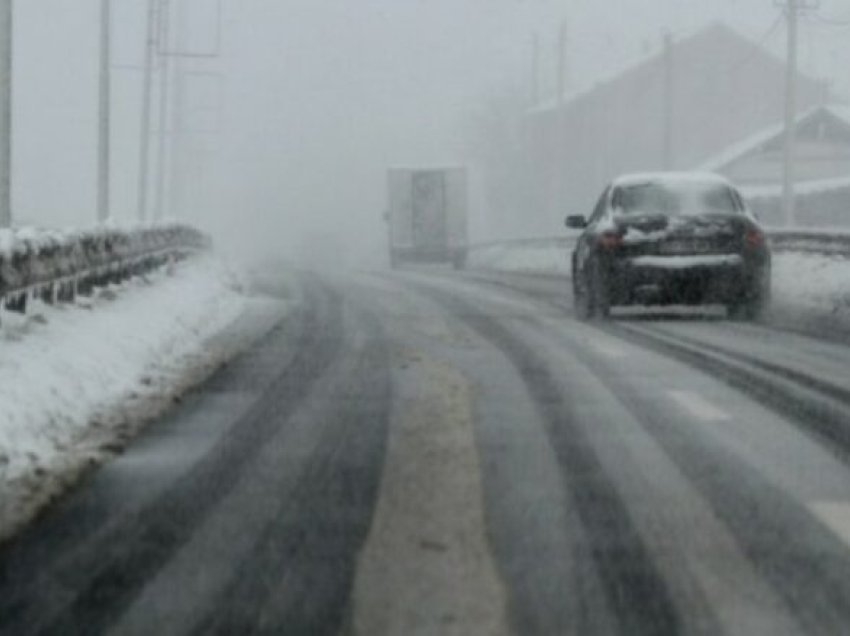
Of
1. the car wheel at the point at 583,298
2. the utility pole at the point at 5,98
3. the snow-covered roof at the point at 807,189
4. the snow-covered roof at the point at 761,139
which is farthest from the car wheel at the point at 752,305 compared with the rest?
the snow-covered roof at the point at 761,139

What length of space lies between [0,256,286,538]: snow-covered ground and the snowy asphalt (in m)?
0.25

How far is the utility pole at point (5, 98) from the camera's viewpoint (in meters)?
26.3

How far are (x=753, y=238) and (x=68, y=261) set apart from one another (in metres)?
7.53

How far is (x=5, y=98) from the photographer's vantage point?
26484 millimetres

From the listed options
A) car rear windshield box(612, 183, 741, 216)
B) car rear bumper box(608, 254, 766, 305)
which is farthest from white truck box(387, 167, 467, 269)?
car rear bumper box(608, 254, 766, 305)

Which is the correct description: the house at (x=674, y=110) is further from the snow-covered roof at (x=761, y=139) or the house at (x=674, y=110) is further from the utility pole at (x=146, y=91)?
the utility pole at (x=146, y=91)

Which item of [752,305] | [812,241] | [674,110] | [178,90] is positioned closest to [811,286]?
[812,241]

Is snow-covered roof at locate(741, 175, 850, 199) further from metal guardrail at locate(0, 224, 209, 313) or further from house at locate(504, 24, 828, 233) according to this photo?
metal guardrail at locate(0, 224, 209, 313)

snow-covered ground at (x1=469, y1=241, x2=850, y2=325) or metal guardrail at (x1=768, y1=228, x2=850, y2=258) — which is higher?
metal guardrail at (x1=768, y1=228, x2=850, y2=258)

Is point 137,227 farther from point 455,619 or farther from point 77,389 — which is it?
point 455,619

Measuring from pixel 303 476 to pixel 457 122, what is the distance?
138954 millimetres

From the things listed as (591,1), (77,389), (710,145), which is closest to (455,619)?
(77,389)

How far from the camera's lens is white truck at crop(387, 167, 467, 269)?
192 feet

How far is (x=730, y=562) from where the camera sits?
24.2 feet
